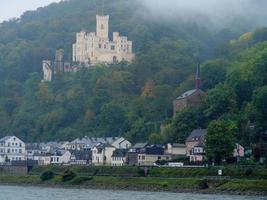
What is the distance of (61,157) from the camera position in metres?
98.5

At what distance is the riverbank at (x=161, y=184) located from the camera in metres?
60.9

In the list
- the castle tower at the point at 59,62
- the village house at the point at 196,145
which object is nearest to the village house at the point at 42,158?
the village house at the point at 196,145

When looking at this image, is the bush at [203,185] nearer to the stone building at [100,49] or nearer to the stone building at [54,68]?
the stone building at [100,49]

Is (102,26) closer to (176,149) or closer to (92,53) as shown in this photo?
(92,53)

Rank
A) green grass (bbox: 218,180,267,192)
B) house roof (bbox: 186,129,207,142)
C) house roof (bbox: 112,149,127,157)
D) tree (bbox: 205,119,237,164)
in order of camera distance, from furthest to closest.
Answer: house roof (bbox: 112,149,127,157) → house roof (bbox: 186,129,207,142) → tree (bbox: 205,119,237,164) → green grass (bbox: 218,180,267,192)

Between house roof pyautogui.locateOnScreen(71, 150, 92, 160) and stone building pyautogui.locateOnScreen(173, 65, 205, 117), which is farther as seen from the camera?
stone building pyautogui.locateOnScreen(173, 65, 205, 117)

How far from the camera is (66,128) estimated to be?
113750mm

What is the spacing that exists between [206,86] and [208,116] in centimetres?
1652

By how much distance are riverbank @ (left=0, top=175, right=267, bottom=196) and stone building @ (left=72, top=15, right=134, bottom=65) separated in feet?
190

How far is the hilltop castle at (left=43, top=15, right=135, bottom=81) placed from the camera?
140250mm

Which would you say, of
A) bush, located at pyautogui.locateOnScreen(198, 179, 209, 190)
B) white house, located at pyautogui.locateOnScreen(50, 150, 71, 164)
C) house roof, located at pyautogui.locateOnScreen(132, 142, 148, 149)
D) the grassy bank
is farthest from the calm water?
white house, located at pyautogui.locateOnScreen(50, 150, 71, 164)

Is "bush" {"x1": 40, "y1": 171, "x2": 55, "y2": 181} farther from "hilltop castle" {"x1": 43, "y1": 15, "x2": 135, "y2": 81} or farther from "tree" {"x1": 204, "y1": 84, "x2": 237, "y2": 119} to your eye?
"hilltop castle" {"x1": 43, "y1": 15, "x2": 135, "y2": 81}

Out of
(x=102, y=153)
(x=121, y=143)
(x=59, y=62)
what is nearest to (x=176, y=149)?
(x=121, y=143)

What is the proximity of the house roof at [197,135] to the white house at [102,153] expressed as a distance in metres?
12.4
